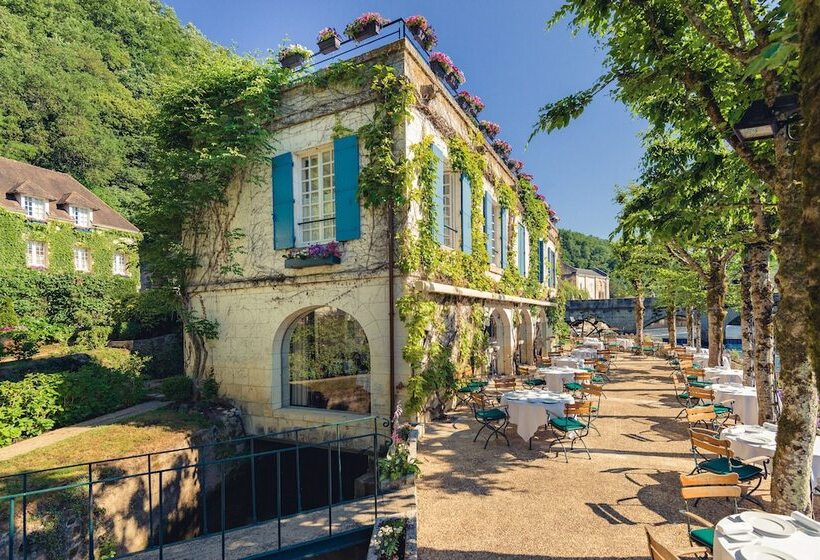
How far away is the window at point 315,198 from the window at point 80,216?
2023 centimetres

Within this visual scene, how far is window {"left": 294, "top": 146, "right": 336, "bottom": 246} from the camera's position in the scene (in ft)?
28.0

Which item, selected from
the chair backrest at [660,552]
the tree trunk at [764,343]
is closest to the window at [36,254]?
the chair backrest at [660,552]

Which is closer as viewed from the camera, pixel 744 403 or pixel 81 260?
pixel 744 403

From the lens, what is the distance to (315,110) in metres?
8.50

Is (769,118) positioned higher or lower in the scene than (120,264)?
lower

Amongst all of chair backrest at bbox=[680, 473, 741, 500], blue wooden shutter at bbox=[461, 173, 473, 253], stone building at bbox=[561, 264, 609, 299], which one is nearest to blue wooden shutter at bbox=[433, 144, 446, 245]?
blue wooden shutter at bbox=[461, 173, 473, 253]

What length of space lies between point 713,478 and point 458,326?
19.4 feet

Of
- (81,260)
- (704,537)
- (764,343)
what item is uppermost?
(81,260)

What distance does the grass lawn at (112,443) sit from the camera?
6324 mm

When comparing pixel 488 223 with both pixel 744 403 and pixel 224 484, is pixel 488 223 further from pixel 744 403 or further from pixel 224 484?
pixel 224 484

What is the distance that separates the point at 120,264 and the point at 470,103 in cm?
2296

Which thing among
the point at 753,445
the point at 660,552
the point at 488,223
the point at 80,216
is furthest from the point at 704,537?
the point at 80,216

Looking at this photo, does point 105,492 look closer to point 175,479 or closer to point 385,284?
point 175,479

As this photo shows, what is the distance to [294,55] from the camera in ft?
28.2
